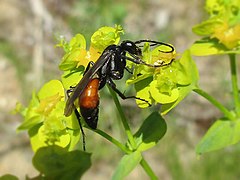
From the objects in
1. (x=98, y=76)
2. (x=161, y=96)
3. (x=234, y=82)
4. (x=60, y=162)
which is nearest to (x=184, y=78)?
(x=161, y=96)

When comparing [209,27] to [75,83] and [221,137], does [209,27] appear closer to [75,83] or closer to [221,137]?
[221,137]

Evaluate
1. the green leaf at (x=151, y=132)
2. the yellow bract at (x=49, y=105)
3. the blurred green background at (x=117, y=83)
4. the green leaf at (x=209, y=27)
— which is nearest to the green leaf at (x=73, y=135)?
the yellow bract at (x=49, y=105)

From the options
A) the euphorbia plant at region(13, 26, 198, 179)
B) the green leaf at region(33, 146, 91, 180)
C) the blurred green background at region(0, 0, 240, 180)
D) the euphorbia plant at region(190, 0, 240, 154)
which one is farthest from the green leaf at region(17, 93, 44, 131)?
the blurred green background at region(0, 0, 240, 180)

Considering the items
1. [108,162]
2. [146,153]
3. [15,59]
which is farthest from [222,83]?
[15,59]

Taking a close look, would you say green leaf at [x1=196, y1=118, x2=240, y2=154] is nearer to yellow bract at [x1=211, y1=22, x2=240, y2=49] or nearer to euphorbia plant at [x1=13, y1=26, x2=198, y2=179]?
euphorbia plant at [x1=13, y1=26, x2=198, y2=179]

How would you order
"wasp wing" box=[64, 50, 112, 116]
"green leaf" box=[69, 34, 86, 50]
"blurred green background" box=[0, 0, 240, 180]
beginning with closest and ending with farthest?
1. "wasp wing" box=[64, 50, 112, 116]
2. "green leaf" box=[69, 34, 86, 50]
3. "blurred green background" box=[0, 0, 240, 180]

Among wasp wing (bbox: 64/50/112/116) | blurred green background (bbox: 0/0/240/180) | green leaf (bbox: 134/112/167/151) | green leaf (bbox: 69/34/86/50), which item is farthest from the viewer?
blurred green background (bbox: 0/0/240/180)

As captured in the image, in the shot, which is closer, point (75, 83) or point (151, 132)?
point (75, 83)
